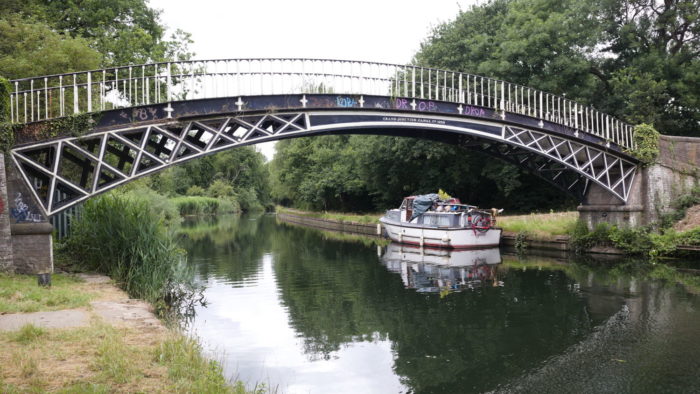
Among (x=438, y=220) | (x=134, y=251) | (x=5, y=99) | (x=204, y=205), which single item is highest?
(x=5, y=99)

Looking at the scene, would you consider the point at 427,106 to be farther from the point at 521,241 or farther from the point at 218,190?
the point at 218,190

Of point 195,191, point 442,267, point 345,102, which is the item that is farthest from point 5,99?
point 195,191

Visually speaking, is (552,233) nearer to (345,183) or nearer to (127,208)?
(127,208)

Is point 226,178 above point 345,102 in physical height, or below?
above

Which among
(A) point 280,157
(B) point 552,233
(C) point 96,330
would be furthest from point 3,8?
(A) point 280,157

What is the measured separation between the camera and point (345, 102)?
55.5ft

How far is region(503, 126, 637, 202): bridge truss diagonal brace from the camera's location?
2039cm

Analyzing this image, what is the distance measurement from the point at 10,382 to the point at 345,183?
136 ft

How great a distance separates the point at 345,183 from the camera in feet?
151

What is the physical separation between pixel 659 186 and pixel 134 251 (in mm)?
20551

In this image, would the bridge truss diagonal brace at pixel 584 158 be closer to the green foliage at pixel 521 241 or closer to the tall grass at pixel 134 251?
the green foliage at pixel 521 241

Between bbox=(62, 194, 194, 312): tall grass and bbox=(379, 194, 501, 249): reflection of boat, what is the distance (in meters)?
14.5

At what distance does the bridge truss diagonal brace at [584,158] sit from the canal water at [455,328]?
4.15 meters

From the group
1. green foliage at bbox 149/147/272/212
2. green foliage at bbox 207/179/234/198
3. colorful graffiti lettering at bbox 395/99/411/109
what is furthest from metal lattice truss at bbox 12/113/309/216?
green foliage at bbox 207/179/234/198
